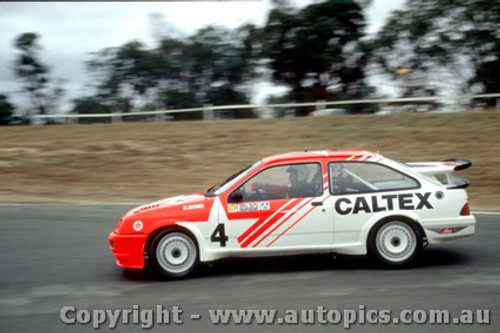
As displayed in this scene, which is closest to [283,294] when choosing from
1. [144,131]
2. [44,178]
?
[44,178]

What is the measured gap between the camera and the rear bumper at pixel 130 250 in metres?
7.84

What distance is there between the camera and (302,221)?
7750 millimetres

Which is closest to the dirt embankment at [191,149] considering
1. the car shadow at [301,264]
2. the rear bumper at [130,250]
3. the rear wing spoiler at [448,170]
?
the car shadow at [301,264]

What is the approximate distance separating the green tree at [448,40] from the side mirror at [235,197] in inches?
1125

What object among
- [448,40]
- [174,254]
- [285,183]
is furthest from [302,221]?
[448,40]

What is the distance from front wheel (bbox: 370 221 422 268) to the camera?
781 cm

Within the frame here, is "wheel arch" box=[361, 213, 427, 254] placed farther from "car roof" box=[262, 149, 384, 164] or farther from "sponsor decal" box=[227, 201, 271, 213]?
"sponsor decal" box=[227, 201, 271, 213]

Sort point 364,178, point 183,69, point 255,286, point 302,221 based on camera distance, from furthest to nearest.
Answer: point 183,69 < point 364,178 < point 302,221 < point 255,286

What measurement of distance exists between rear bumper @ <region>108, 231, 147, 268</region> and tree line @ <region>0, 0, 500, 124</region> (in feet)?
62.9

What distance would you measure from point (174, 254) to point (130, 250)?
0.54 meters

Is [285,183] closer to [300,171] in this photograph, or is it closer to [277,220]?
[300,171]

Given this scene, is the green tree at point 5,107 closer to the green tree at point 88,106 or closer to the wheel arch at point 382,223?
the green tree at point 88,106

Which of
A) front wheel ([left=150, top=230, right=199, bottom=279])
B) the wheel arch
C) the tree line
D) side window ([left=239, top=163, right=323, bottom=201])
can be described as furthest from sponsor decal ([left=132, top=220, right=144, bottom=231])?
the tree line

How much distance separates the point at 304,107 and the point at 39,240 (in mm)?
16996
